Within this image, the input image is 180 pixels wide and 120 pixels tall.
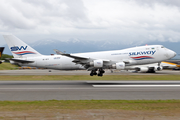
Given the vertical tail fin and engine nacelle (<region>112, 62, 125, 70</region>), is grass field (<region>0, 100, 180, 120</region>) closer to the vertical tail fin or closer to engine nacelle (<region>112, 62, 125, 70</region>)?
engine nacelle (<region>112, 62, 125, 70</region>)

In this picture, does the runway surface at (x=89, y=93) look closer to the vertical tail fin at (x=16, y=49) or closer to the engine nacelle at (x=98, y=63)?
the engine nacelle at (x=98, y=63)

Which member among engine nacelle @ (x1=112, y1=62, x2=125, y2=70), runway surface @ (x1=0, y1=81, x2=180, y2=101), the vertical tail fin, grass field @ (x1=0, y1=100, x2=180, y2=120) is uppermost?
the vertical tail fin

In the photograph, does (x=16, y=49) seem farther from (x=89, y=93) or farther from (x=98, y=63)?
(x=89, y=93)

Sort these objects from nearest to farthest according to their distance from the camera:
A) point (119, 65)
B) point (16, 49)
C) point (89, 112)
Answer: point (89, 112) → point (119, 65) → point (16, 49)

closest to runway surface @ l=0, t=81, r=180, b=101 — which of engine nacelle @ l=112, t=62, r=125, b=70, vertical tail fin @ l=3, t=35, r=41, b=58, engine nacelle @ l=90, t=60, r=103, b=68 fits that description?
engine nacelle @ l=90, t=60, r=103, b=68

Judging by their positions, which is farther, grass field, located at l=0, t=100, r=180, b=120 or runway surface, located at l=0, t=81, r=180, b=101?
runway surface, located at l=0, t=81, r=180, b=101

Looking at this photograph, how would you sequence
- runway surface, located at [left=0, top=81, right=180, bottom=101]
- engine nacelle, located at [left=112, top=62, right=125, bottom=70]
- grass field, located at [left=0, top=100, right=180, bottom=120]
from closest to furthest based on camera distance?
grass field, located at [left=0, top=100, right=180, bottom=120] → runway surface, located at [left=0, top=81, right=180, bottom=101] → engine nacelle, located at [left=112, top=62, right=125, bottom=70]

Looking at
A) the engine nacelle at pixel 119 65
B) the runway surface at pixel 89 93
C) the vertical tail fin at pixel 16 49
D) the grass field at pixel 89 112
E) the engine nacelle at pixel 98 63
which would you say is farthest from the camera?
the vertical tail fin at pixel 16 49

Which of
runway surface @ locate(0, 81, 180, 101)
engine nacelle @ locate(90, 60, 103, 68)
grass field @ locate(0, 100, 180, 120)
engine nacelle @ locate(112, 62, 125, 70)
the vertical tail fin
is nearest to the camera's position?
grass field @ locate(0, 100, 180, 120)

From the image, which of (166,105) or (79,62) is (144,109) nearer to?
(166,105)

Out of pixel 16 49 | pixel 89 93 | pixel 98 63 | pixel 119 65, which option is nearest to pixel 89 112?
pixel 89 93

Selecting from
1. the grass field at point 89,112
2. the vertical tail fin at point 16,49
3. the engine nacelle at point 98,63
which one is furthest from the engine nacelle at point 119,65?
the grass field at point 89,112

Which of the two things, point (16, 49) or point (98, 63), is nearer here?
point (98, 63)

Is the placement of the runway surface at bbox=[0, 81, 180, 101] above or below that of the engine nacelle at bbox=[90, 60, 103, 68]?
below
